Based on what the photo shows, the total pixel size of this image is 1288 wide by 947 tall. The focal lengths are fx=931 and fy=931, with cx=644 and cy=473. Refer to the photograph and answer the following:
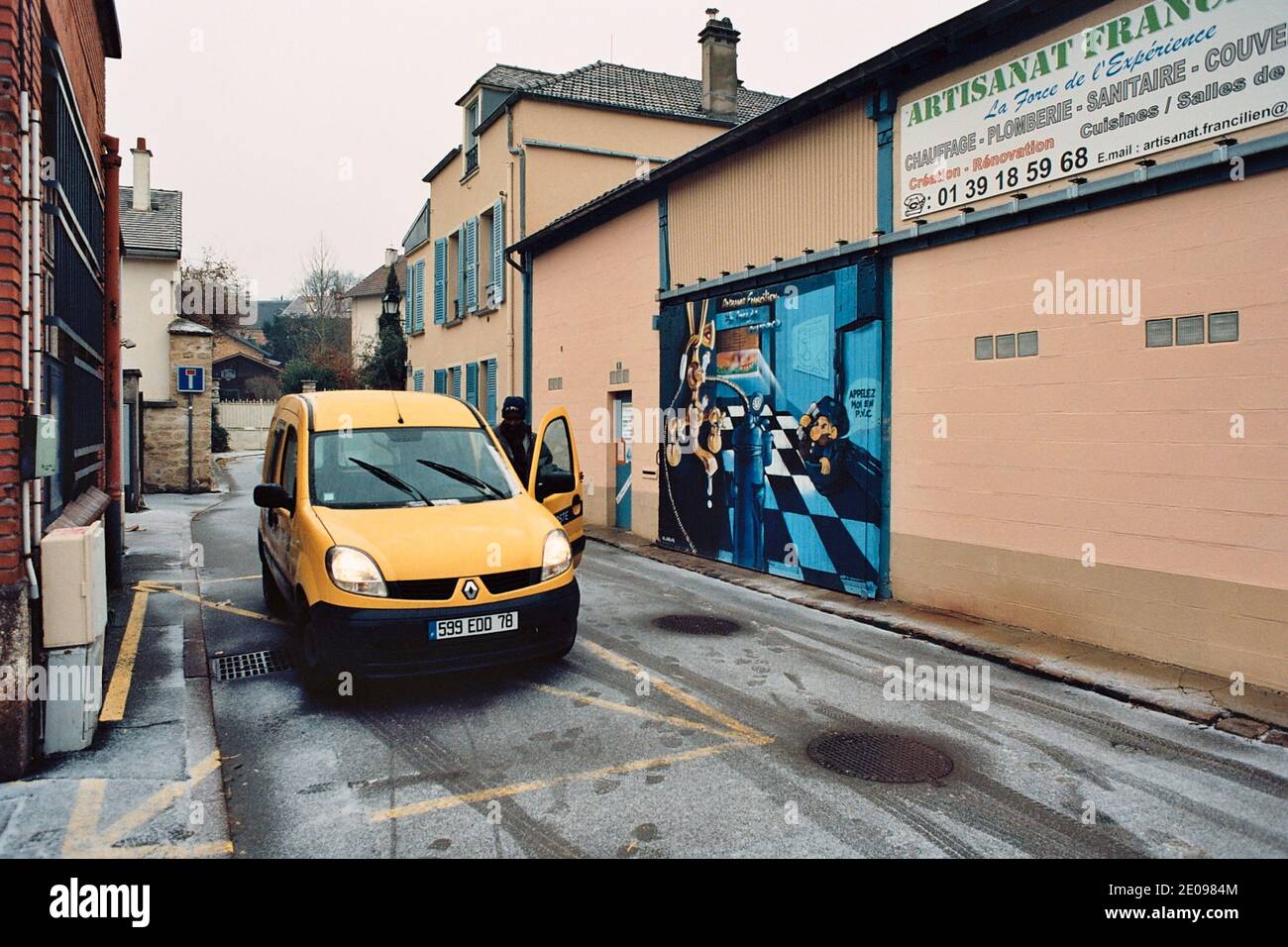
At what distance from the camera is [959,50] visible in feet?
28.9

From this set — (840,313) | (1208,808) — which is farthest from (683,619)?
(1208,808)

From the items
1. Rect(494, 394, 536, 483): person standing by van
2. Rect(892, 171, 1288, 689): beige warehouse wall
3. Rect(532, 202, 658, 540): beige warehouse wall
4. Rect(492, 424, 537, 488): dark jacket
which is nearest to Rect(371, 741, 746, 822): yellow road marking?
Rect(892, 171, 1288, 689): beige warehouse wall

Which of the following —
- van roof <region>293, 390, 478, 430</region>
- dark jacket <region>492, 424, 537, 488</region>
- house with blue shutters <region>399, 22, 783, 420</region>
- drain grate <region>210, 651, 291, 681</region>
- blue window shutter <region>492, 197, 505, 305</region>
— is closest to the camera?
drain grate <region>210, 651, 291, 681</region>

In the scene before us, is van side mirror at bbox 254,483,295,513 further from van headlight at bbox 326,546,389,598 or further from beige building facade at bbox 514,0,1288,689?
beige building facade at bbox 514,0,1288,689

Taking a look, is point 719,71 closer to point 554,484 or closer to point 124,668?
point 554,484

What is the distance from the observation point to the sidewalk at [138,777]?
4148 millimetres

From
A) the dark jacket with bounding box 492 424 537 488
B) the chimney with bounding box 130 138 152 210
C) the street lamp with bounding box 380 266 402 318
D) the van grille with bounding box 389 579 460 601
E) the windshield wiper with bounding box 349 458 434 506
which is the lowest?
the van grille with bounding box 389 579 460 601

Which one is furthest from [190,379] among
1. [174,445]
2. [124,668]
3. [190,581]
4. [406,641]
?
[406,641]

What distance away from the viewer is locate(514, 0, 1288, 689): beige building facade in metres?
6.61

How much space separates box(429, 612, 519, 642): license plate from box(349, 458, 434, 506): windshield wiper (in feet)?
3.90

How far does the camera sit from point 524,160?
20.9 m

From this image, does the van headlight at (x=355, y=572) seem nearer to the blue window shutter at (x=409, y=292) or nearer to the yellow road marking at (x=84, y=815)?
the yellow road marking at (x=84, y=815)

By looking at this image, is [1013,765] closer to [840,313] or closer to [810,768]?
[810,768]

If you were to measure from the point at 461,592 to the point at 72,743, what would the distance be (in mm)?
2291
